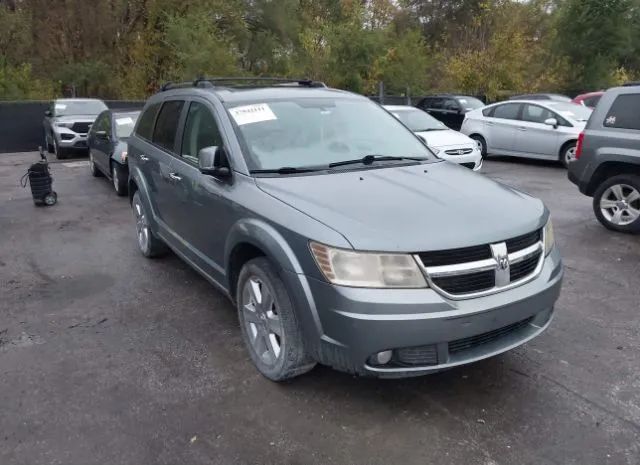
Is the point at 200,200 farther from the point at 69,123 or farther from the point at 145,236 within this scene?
the point at 69,123

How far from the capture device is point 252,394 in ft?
10.9

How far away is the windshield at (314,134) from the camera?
3.84m

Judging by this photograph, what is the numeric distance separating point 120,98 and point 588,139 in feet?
63.6

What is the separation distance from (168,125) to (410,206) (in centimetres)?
271

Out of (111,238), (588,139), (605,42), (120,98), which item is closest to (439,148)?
(588,139)

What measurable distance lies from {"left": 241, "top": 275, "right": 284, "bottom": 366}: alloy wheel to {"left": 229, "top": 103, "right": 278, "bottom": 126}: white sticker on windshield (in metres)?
1.19

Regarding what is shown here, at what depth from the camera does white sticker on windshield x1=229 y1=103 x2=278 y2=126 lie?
3.99 m

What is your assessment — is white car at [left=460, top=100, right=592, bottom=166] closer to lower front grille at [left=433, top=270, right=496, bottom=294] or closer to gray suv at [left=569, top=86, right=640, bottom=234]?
gray suv at [left=569, top=86, right=640, bottom=234]

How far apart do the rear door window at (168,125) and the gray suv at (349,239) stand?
25 cm

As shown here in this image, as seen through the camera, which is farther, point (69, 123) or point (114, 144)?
point (69, 123)

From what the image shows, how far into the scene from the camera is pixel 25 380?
352 centimetres

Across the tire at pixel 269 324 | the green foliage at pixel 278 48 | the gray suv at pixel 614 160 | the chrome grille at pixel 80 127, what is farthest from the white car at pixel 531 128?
the green foliage at pixel 278 48

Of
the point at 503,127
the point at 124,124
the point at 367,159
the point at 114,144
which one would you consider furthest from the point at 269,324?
the point at 503,127

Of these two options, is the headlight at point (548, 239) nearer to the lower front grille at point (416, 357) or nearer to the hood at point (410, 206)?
the hood at point (410, 206)
